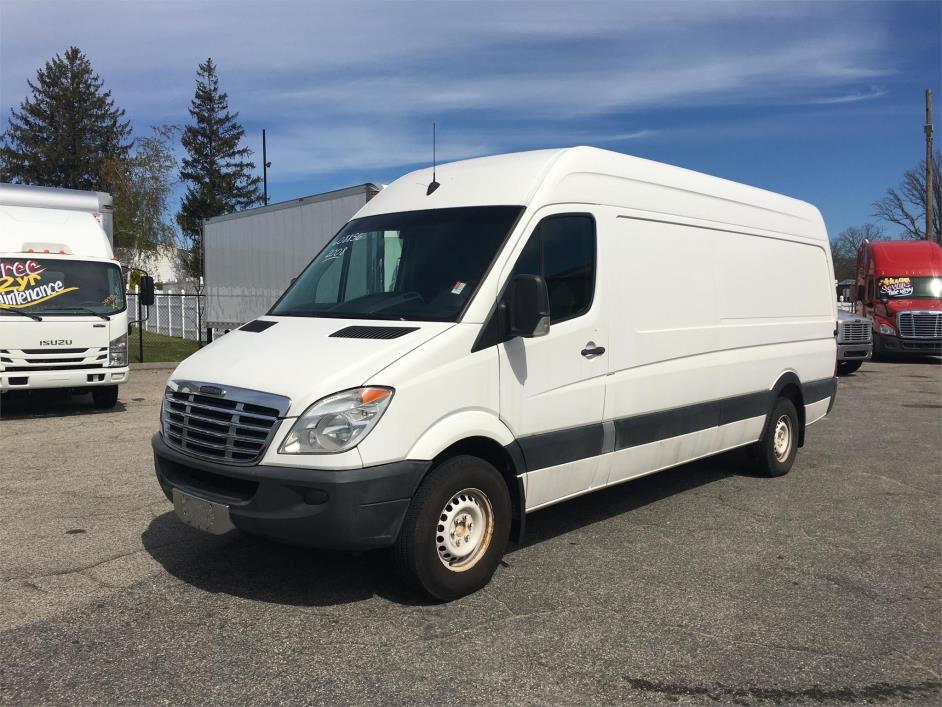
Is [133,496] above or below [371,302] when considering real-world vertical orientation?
below

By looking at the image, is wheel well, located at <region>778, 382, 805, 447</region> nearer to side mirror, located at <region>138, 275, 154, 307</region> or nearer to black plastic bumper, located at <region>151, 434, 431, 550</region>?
black plastic bumper, located at <region>151, 434, 431, 550</region>

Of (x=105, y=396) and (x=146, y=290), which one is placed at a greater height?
(x=146, y=290)

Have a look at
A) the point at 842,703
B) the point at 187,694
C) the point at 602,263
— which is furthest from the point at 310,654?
the point at 602,263

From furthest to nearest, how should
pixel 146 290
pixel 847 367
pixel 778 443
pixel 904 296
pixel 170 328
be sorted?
pixel 170 328 → pixel 904 296 → pixel 847 367 → pixel 146 290 → pixel 778 443

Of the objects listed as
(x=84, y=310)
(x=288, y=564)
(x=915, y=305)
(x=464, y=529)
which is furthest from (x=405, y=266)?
(x=915, y=305)

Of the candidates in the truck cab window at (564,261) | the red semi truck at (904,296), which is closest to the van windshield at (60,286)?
the truck cab window at (564,261)

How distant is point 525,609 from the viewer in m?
4.43

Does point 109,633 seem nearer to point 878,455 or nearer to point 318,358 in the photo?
point 318,358

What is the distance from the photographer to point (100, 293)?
11680 mm

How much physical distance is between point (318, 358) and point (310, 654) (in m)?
1.46

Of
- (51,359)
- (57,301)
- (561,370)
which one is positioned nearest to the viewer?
(561,370)

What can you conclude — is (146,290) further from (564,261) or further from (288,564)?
(564,261)

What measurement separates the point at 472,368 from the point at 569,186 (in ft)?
4.99

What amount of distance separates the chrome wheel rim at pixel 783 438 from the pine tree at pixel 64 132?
5209cm
